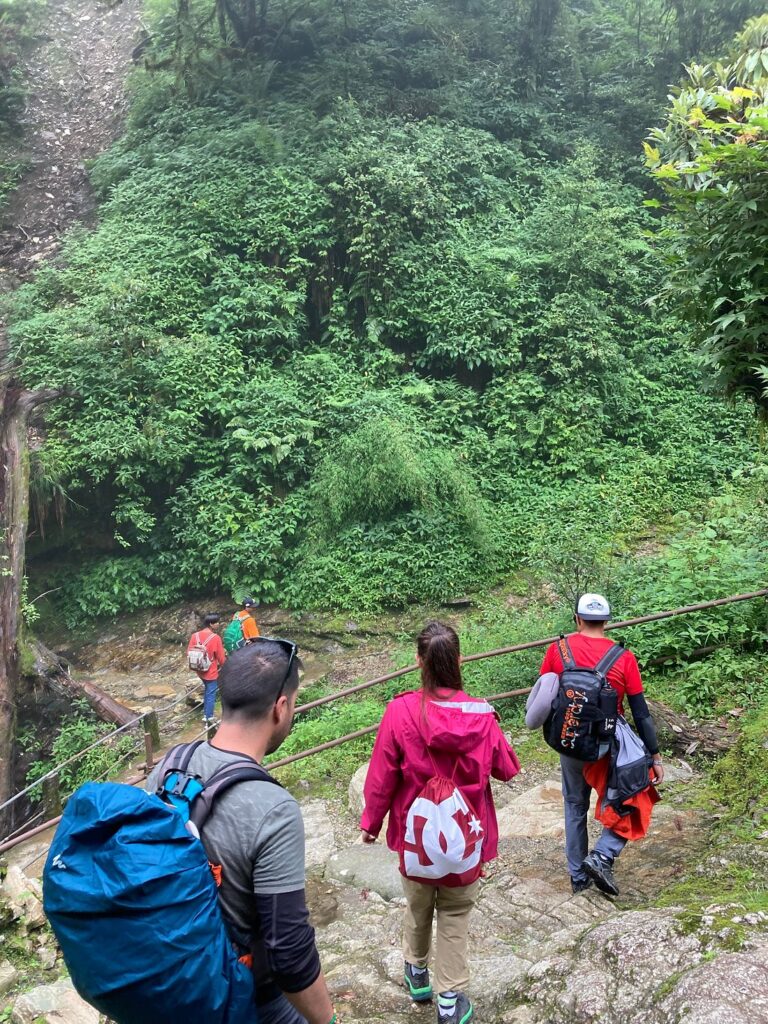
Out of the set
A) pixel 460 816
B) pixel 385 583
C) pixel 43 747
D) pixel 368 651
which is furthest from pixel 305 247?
pixel 460 816

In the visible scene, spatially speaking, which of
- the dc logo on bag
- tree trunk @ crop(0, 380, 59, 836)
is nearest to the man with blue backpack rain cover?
the dc logo on bag

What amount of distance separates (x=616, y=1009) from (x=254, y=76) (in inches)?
797

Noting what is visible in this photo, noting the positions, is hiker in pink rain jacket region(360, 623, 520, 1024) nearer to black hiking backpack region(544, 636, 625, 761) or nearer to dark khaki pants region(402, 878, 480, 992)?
dark khaki pants region(402, 878, 480, 992)

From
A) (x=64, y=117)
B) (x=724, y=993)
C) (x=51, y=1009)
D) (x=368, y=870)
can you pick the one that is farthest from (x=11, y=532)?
(x=64, y=117)

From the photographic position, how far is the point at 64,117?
20.6 metres

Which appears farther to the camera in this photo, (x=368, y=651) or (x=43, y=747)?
(x=368, y=651)


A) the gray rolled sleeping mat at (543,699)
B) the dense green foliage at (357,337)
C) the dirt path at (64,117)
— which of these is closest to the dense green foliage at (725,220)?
the gray rolled sleeping mat at (543,699)

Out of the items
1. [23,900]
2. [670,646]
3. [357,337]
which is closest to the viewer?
[23,900]

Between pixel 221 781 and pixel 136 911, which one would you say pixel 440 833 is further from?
pixel 136 911

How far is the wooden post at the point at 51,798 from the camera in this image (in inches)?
350

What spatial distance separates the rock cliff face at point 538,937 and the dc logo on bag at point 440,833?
576 millimetres

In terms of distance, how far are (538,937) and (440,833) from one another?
1.55m

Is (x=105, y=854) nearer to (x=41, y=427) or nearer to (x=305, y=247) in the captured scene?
(x=41, y=427)

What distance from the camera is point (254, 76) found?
58.7ft
